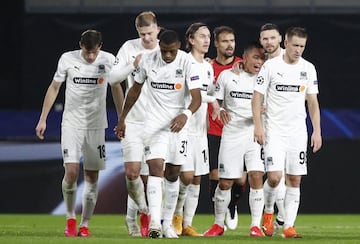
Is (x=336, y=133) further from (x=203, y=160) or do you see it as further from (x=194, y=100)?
(x=194, y=100)

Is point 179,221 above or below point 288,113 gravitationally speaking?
below

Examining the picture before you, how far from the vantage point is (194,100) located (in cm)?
1171

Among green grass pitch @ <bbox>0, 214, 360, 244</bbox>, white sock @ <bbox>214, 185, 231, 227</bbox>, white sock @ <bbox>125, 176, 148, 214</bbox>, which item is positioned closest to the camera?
green grass pitch @ <bbox>0, 214, 360, 244</bbox>

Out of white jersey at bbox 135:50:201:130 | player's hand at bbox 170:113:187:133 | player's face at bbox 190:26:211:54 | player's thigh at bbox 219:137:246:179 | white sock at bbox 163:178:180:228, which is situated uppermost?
player's face at bbox 190:26:211:54

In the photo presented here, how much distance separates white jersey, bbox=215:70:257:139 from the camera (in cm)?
1325

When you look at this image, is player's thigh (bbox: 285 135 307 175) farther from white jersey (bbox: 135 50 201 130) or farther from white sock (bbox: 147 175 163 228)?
white sock (bbox: 147 175 163 228)

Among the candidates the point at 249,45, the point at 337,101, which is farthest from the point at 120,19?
the point at 249,45

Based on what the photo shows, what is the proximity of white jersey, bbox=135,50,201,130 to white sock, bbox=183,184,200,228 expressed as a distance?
1.74 meters

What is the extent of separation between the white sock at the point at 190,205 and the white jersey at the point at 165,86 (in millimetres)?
1738

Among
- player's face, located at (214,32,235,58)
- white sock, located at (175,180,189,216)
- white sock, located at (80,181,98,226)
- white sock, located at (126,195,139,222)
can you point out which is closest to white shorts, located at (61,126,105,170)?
white sock, located at (80,181,98,226)

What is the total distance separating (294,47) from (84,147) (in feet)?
8.07

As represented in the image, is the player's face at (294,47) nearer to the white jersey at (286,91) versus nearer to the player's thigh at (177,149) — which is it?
the white jersey at (286,91)

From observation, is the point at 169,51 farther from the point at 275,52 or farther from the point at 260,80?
the point at 275,52

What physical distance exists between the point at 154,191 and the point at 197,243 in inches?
32.4
